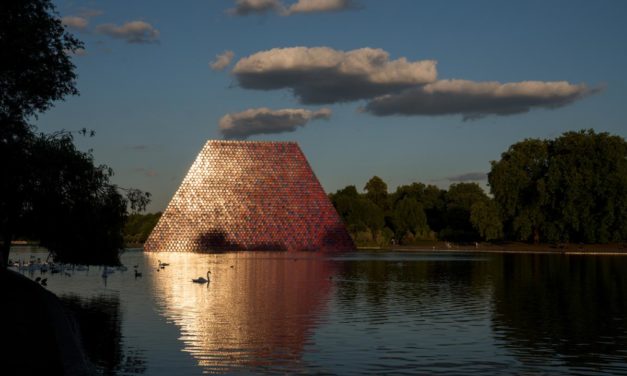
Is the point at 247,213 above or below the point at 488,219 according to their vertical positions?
above

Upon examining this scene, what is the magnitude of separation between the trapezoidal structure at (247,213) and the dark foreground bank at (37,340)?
77867 millimetres

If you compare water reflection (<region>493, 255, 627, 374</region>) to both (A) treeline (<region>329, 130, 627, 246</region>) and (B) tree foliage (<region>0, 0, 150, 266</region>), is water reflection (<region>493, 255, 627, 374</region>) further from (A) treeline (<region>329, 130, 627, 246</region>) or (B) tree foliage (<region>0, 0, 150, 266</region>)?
(A) treeline (<region>329, 130, 627, 246</region>)

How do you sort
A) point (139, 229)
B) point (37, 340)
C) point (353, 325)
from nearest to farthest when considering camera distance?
1. point (37, 340)
2. point (353, 325)
3. point (139, 229)

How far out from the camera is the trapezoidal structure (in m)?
97.9

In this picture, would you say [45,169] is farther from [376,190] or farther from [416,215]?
[376,190]

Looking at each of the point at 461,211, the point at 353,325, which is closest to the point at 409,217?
the point at 461,211

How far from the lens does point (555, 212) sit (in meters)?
95.3

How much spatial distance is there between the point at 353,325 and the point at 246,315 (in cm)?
398

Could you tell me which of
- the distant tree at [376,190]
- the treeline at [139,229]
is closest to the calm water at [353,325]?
the treeline at [139,229]

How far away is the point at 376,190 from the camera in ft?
534

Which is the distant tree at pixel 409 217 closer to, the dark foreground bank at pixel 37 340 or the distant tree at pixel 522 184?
the distant tree at pixel 522 184

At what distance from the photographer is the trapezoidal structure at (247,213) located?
3853 inches

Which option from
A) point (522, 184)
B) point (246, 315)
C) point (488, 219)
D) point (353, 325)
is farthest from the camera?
point (488, 219)

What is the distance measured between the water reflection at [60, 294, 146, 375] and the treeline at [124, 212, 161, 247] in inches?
4408
